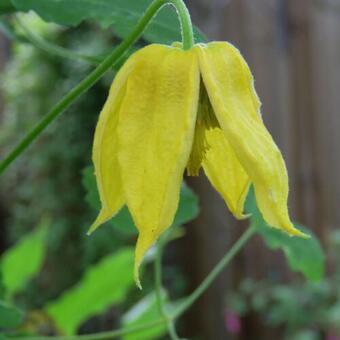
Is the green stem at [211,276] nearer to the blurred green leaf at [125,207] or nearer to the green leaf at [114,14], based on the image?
the blurred green leaf at [125,207]

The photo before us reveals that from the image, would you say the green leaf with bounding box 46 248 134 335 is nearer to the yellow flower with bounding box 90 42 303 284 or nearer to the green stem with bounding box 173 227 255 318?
the green stem with bounding box 173 227 255 318

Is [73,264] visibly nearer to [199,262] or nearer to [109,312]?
[109,312]

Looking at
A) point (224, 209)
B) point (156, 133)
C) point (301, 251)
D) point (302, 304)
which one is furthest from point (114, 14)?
point (302, 304)

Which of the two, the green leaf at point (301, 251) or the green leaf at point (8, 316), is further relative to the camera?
the green leaf at point (301, 251)

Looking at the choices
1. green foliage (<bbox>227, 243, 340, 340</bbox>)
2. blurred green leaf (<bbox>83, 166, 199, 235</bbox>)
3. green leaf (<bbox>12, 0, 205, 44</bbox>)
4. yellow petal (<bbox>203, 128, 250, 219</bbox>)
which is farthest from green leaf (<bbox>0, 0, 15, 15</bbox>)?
green foliage (<bbox>227, 243, 340, 340</bbox>)

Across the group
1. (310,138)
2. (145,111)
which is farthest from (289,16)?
(145,111)

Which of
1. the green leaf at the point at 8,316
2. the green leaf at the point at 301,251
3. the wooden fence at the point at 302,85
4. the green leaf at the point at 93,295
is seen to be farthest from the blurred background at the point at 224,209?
the green leaf at the point at 8,316
